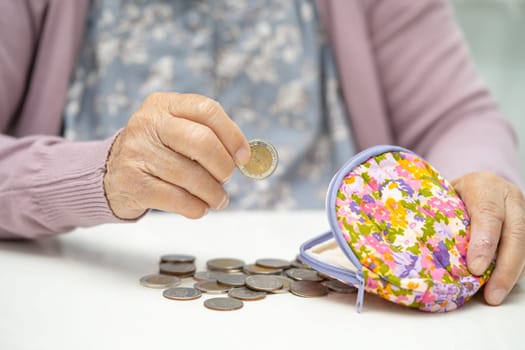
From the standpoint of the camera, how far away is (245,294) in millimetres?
728

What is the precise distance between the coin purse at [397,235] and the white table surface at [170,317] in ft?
0.11

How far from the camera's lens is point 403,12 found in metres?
1.37

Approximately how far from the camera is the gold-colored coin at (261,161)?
2.63 feet

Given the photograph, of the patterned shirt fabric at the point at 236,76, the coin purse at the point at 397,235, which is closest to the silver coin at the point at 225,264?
the coin purse at the point at 397,235

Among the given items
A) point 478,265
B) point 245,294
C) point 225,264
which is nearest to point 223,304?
→ point 245,294

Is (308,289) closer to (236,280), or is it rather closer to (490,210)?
(236,280)

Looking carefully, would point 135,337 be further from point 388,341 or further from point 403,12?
point 403,12

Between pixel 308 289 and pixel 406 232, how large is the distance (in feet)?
0.46

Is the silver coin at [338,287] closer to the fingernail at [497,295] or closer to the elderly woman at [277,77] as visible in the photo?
the fingernail at [497,295]

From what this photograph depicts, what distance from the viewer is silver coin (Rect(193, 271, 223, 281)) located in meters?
0.78

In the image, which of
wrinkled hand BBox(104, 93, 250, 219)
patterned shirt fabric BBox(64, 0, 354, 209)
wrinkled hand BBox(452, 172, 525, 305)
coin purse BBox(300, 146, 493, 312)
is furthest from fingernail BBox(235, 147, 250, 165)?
patterned shirt fabric BBox(64, 0, 354, 209)

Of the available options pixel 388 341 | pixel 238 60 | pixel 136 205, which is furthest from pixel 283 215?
pixel 388 341

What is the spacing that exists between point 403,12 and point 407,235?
2.64 feet

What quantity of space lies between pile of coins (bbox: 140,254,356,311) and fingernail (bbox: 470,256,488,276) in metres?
0.14
